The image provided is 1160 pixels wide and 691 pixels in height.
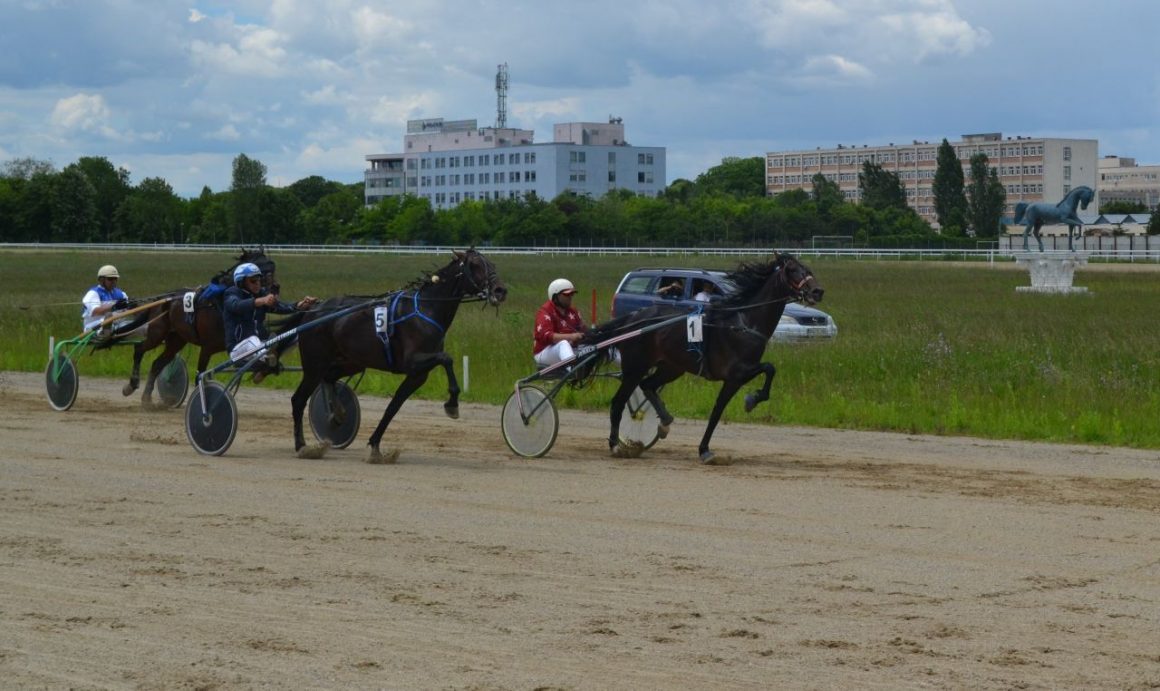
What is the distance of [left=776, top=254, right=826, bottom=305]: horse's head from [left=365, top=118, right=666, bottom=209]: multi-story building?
125188mm

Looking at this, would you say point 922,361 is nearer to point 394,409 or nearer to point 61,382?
point 394,409

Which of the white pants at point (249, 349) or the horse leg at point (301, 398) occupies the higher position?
the white pants at point (249, 349)

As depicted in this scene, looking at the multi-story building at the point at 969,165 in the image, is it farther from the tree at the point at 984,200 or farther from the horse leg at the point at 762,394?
the horse leg at the point at 762,394

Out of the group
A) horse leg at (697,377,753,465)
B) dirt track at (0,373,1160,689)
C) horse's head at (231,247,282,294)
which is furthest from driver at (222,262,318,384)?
horse leg at (697,377,753,465)

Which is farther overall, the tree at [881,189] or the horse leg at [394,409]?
the tree at [881,189]

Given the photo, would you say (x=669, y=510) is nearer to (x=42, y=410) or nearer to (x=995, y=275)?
(x=42, y=410)

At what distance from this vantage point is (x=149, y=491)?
11.9 m

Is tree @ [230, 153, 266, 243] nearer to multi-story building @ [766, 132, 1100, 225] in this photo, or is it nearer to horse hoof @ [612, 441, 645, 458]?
multi-story building @ [766, 132, 1100, 225]

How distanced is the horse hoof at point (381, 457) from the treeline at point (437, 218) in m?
83.7

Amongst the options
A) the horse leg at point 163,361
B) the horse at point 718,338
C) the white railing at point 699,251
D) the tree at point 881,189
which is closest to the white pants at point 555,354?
the horse at point 718,338

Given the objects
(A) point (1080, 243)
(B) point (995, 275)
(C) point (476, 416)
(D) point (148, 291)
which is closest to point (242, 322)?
(C) point (476, 416)

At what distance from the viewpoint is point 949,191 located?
11881 centimetres

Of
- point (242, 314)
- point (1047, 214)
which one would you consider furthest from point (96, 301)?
point (1047, 214)

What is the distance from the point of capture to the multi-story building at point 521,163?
472 ft
